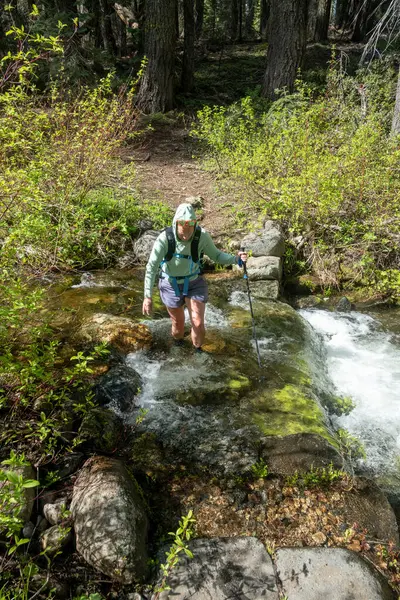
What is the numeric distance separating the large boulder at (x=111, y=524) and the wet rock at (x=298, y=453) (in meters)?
1.37

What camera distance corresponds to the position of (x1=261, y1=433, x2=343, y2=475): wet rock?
374cm

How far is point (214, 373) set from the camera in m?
5.09

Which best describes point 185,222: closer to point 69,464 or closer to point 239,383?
point 239,383

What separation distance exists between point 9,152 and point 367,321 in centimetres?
703

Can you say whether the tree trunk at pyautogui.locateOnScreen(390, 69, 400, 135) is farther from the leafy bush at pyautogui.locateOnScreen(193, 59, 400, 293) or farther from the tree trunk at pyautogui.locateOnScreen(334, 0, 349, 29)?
the tree trunk at pyautogui.locateOnScreen(334, 0, 349, 29)

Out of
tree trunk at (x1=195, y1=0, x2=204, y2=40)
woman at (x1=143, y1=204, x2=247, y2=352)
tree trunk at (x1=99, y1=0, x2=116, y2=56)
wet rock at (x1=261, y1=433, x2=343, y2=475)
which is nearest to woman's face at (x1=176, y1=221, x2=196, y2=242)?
woman at (x1=143, y1=204, x2=247, y2=352)

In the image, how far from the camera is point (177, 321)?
212 inches

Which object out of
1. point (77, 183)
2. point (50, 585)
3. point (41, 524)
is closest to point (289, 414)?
point (41, 524)

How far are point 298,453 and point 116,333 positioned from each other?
112 inches

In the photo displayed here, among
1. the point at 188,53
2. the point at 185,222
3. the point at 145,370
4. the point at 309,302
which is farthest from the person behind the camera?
the point at 188,53

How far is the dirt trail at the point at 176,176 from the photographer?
9.24 metres

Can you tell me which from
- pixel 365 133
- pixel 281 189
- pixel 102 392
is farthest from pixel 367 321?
pixel 102 392

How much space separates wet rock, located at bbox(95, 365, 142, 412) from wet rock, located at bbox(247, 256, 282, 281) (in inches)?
133

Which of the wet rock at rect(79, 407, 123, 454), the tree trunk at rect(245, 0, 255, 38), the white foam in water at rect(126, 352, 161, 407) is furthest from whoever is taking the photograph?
the tree trunk at rect(245, 0, 255, 38)
